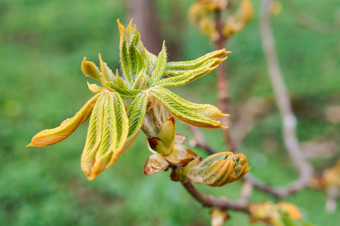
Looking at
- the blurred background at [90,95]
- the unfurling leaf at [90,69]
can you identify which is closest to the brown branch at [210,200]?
the unfurling leaf at [90,69]

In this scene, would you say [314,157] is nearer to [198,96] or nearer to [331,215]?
[331,215]

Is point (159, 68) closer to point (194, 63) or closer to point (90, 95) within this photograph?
point (194, 63)

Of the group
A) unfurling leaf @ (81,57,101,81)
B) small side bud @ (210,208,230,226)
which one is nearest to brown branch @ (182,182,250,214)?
small side bud @ (210,208,230,226)

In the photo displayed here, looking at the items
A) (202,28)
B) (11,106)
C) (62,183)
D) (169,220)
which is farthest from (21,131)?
(202,28)

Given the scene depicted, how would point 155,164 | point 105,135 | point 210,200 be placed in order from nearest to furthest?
1. point 105,135
2. point 155,164
3. point 210,200

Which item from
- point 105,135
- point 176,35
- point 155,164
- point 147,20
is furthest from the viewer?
point 176,35

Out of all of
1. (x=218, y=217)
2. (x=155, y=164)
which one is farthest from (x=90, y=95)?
(x=155, y=164)

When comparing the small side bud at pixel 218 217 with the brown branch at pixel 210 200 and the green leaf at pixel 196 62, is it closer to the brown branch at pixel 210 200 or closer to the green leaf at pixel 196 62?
the brown branch at pixel 210 200
